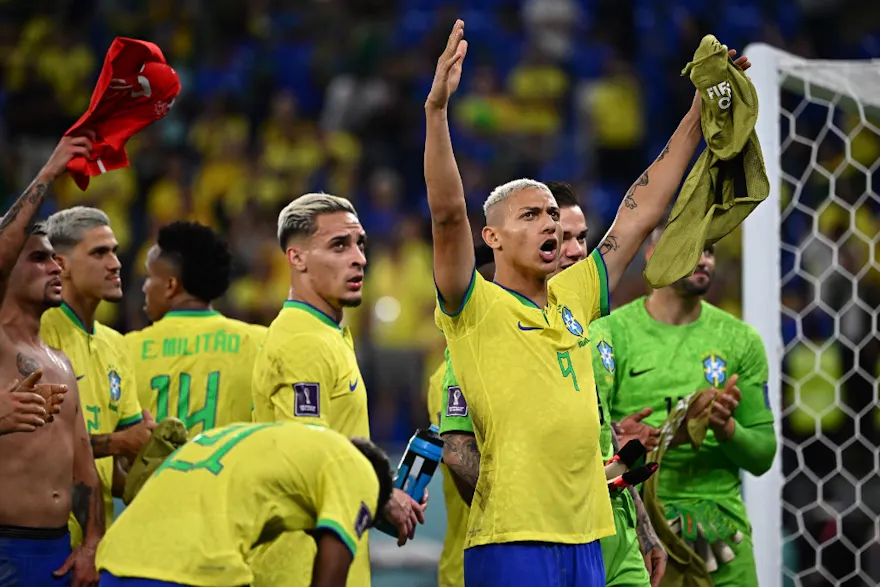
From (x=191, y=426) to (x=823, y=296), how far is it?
5621 millimetres

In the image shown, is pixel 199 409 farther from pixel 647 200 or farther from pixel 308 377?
pixel 647 200

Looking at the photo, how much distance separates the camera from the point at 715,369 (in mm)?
5734

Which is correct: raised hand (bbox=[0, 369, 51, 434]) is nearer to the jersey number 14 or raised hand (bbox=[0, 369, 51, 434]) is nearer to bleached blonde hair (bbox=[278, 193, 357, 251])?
bleached blonde hair (bbox=[278, 193, 357, 251])

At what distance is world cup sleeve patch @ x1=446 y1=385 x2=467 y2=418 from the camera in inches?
174

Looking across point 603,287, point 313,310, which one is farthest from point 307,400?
point 603,287

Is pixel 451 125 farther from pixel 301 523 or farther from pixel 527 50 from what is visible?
pixel 301 523

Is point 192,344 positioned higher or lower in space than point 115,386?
higher

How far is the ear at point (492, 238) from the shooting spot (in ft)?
14.4

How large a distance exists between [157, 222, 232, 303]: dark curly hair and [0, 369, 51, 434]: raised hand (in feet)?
6.16

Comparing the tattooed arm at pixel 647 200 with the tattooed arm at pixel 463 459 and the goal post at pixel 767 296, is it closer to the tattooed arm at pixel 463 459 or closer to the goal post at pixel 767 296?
the tattooed arm at pixel 463 459

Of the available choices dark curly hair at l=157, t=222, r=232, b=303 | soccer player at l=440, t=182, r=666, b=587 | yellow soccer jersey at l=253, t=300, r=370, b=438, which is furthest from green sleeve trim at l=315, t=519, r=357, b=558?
dark curly hair at l=157, t=222, r=232, b=303

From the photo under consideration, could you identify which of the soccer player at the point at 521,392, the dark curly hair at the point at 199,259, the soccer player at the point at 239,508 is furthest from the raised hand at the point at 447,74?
the dark curly hair at the point at 199,259

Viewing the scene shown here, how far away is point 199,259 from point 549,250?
239 centimetres

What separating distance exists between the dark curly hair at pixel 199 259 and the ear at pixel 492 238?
2125 mm
